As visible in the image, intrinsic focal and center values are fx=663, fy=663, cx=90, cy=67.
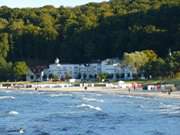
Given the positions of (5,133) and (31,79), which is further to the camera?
(31,79)

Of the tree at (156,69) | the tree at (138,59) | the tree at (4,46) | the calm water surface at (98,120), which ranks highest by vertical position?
the tree at (4,46)

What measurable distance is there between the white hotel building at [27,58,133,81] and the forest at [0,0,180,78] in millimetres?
3872

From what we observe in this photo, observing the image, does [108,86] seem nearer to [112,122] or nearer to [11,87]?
[11,87]

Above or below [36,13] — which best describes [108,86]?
below

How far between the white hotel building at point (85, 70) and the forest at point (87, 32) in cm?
387

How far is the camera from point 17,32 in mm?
142125

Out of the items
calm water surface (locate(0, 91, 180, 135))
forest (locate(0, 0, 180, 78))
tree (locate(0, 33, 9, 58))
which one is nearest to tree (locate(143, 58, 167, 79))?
forest (locate(0, 0, 180, 78))

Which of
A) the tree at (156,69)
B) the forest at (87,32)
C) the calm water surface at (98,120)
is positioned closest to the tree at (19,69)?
the forest at (87,32)

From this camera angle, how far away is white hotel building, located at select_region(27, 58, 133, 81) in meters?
120

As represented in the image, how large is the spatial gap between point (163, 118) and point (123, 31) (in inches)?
3367

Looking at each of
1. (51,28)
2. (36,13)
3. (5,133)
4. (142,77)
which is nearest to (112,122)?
(5,133)

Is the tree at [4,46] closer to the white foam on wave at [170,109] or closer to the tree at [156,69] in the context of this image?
the tree at [156,69]

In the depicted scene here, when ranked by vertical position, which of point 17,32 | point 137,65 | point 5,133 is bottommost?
point 5,133

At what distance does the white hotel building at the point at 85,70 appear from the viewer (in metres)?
120
